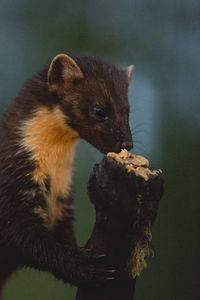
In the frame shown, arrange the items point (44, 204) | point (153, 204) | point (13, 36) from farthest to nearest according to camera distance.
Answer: point (13, 36), point (44, 204), point (153, 204)

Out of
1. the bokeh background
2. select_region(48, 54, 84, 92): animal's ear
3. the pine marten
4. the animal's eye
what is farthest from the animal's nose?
the bokeh background

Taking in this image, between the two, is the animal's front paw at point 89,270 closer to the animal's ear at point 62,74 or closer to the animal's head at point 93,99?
the animal's head at point 93,99

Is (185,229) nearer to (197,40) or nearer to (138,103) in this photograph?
(138,103)

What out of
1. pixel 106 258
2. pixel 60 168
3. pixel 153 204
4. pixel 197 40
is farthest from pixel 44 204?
pixel 197 40

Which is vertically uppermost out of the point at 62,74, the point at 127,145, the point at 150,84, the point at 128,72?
the point at 62,74

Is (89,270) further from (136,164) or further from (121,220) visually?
(136,164)

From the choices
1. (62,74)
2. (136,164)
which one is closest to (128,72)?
(62,74)
